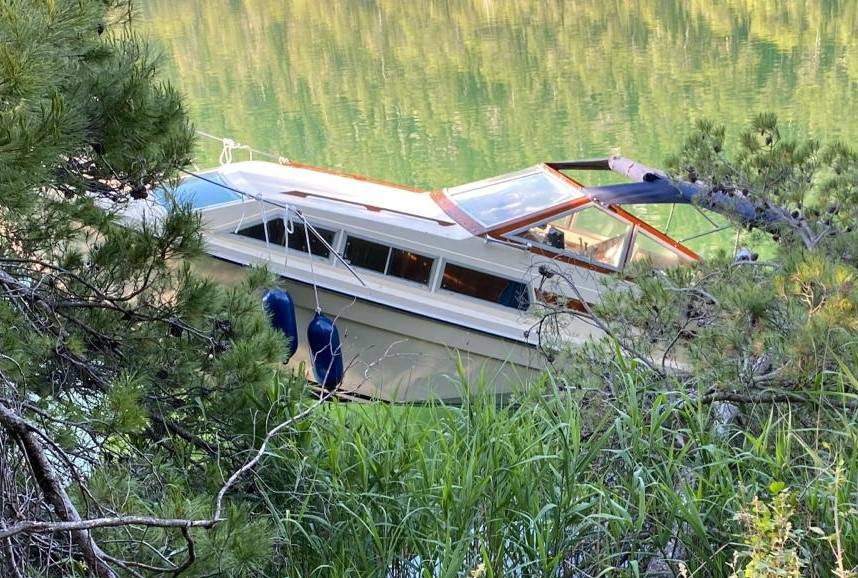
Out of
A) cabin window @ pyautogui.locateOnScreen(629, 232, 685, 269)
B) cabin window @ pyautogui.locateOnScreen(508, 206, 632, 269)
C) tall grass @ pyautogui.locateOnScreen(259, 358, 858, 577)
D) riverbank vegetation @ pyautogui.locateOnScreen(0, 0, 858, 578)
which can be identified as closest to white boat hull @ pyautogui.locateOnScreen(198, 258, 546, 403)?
cabin window @ pyautogui.locateOnScreen(508, 206, 632, 269)

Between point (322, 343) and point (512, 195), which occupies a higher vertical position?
point (512, 195)

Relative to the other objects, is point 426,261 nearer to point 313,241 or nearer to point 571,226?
point 313,241

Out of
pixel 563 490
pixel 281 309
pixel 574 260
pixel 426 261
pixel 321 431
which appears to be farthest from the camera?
pixel 426 261

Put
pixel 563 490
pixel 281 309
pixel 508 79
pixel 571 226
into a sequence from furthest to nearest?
pixel 508 79 → pixel 571 226 → pixel 281 309 → pixel 563 490

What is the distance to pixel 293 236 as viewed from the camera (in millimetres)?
6098

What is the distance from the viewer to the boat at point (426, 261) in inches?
234

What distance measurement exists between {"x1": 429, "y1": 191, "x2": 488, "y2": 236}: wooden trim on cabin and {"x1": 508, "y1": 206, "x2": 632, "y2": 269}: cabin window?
261 millimetres

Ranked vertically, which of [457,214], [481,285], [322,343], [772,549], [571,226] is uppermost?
[772,549]

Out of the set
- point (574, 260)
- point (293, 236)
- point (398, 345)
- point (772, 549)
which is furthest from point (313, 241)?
point (772, 549)

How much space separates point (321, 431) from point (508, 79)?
53.3ft

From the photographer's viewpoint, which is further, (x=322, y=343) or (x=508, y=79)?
(x=508, y=79)

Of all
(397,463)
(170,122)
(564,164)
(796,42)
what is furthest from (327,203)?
(796,42)

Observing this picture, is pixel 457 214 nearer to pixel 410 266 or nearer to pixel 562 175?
pixel 410 266

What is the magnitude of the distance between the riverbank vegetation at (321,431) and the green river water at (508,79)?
5.28 metres
